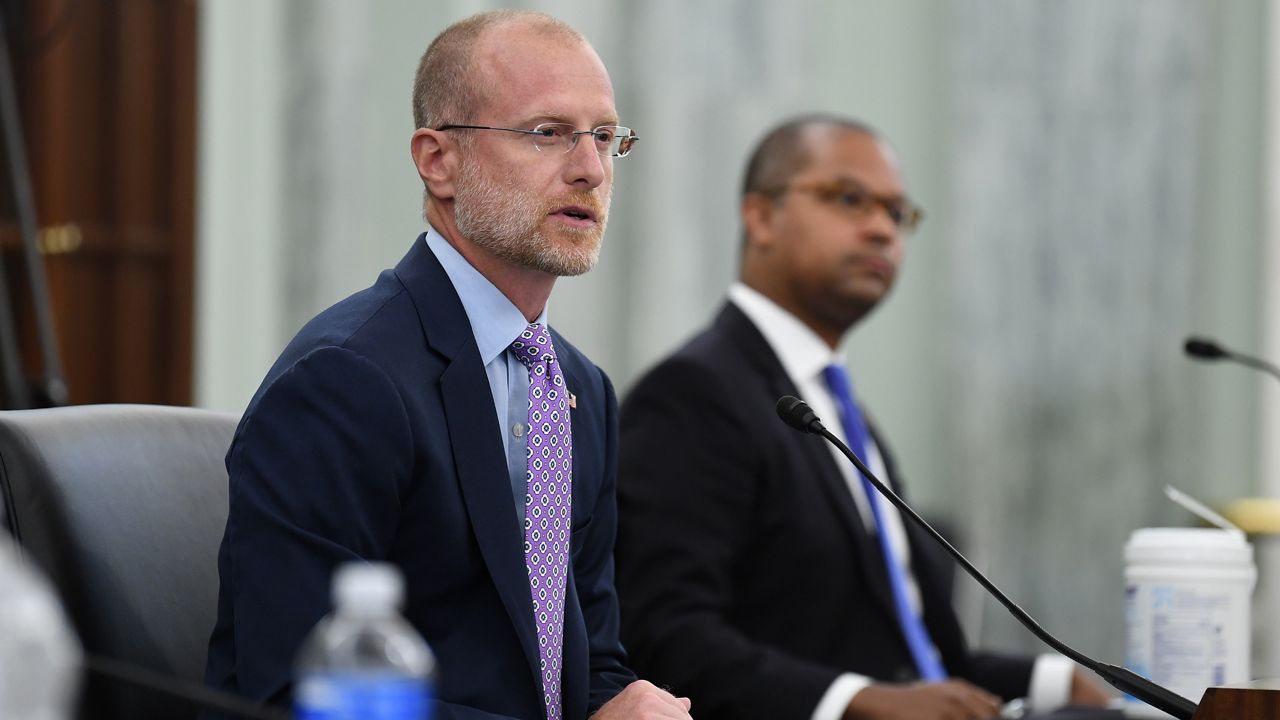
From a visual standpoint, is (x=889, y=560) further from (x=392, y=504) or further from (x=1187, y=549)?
(x=392, y=504)

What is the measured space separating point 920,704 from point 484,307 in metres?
0.94

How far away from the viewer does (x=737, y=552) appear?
2385 mm

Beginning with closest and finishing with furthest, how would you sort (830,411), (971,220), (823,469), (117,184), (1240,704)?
(1240,704), (823,469), (830,411), (117,184), (971,220)

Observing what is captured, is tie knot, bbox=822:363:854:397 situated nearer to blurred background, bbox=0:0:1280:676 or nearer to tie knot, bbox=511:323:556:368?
tie knot, bbox=511:323:556:368

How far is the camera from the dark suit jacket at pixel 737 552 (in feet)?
7.34

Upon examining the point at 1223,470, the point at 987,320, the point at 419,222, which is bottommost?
the point at 1223,470

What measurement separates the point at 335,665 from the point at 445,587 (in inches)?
25.2

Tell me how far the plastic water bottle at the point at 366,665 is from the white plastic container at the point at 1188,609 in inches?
51.5

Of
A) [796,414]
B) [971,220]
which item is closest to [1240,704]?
[796,414]

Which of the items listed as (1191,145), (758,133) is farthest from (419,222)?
(1191,145)

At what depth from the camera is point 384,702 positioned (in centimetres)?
78

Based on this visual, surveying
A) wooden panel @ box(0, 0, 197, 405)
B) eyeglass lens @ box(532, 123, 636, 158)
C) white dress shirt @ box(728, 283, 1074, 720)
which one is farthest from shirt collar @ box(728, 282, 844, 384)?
wooden panel @ box(0, 0, 197, 405)

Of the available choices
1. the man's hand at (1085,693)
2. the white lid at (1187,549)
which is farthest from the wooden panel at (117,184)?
the white lid at (1187,549)

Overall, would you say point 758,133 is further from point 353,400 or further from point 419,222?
point 353,400
